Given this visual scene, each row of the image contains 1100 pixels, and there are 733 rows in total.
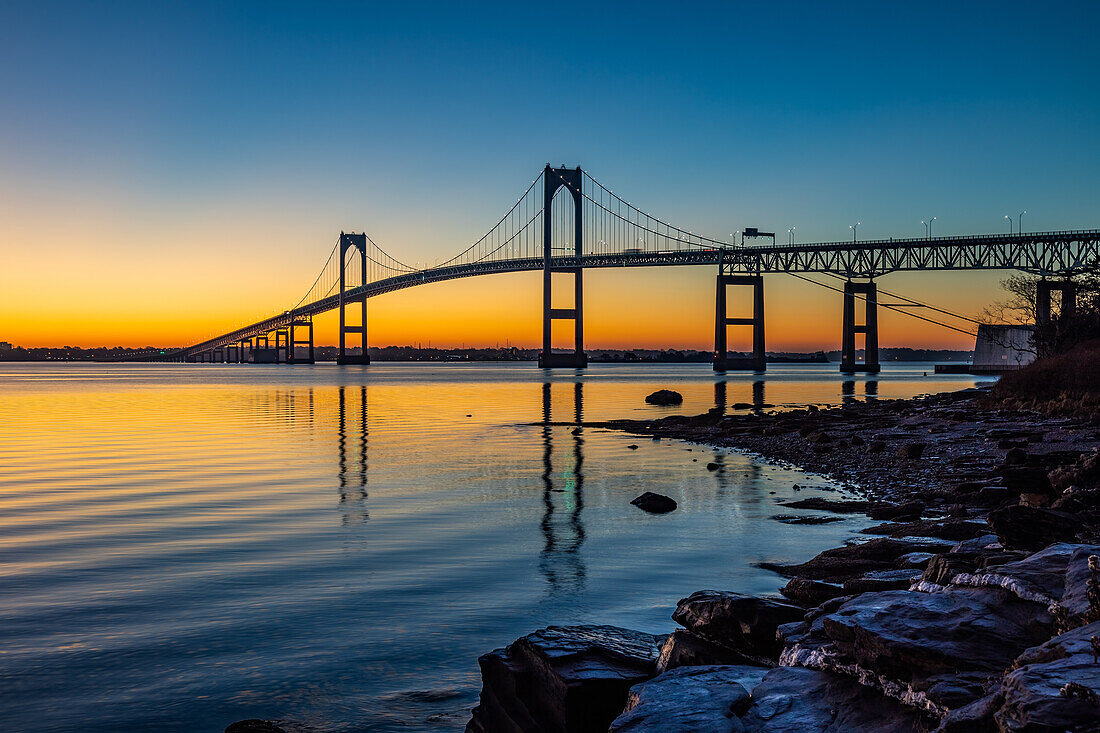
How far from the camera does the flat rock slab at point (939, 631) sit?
3.36 m

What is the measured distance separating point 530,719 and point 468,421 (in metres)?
24.4

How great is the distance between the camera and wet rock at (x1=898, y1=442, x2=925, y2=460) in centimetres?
1414

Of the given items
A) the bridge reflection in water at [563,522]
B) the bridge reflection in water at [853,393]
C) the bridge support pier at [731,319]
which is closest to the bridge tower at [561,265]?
the bridge support pier at [731,319]

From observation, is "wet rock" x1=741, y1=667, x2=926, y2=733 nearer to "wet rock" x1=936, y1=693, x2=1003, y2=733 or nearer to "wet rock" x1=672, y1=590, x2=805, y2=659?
"wet rock" x1=936, y1=693, x2=1003, y2=733

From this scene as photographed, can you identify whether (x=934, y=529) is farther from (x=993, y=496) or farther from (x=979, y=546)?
(x=979, y=546)

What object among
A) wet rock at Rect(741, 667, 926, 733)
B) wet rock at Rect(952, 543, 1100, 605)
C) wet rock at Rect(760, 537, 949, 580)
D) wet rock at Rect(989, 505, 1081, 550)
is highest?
wet rock at Rect(952, 543, 1100, 605)

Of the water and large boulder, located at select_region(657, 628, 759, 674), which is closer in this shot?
large boulder, located at select_region(657, 628, 759, 674)

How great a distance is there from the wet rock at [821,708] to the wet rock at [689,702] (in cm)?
8

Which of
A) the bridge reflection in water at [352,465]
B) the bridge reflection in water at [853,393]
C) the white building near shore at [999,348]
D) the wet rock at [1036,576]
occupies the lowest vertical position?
the bridge reflection in water at [352,465]

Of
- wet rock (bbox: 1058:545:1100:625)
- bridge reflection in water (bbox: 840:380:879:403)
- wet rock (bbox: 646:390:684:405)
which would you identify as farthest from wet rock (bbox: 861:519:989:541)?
bridge reflection in water (bbox: 840:380:879:403)

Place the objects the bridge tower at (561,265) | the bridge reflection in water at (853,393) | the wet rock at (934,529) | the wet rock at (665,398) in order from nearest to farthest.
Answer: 1. the wet rock at (934,529)
2. the wet rock at (665,398)
3. the bridge reflection in water at (853,393)
4. the bridge tower at (561,265)

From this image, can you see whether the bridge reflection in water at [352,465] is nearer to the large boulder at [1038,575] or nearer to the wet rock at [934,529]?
the wet rock at [934,529]

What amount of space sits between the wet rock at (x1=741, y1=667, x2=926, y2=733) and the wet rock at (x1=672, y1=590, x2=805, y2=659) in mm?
775

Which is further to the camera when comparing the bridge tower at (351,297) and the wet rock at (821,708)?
the bridge tower at (351,297)
